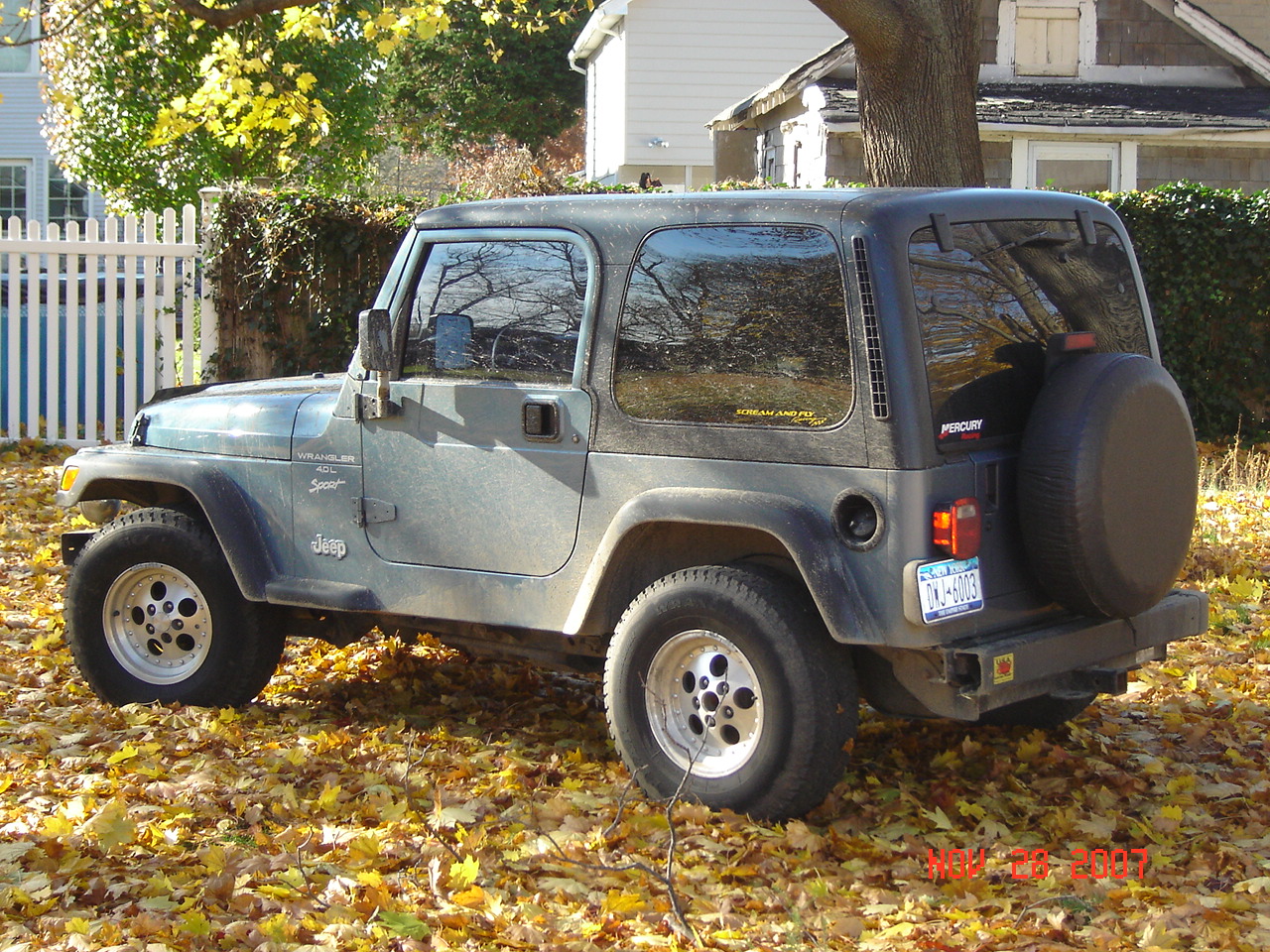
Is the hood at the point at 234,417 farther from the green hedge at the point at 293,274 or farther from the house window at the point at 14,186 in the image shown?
the house window at the point at 14,186

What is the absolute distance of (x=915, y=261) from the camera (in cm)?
418

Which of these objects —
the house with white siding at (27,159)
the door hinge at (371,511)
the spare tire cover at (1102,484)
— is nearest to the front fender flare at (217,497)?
the door hinge at (371,511)

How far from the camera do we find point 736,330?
4.39m

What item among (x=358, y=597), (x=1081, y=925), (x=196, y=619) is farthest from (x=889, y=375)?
(x=196, y=619)

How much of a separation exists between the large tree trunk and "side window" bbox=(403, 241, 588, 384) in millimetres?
3639

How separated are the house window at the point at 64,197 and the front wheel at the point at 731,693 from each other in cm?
2377

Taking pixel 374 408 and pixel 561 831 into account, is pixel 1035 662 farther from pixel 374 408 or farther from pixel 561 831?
pixel 374 408

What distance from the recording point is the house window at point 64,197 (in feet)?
83.6

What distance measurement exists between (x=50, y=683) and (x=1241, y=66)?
18.0 m

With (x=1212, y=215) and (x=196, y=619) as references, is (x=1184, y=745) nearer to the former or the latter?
(x=196, y=619)

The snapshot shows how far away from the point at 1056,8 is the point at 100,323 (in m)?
13.2

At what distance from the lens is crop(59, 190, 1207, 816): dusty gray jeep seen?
13.5 feet

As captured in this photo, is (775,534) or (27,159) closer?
(775,534)
